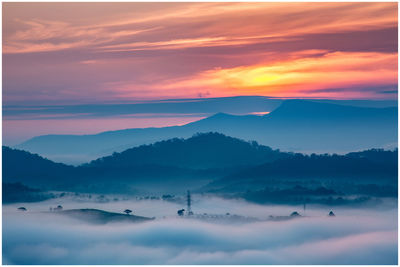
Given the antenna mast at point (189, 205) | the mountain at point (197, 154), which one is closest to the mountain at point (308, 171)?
the mountain at point (197, 154)

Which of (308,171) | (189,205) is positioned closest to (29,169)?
(189,205)

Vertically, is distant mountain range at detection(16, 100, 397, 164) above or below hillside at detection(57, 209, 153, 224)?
above

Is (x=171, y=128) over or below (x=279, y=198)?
over

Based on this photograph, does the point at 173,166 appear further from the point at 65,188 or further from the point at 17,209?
the point at 17,209

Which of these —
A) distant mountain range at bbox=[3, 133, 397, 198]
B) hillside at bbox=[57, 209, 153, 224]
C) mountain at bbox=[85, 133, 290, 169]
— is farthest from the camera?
mountain at bbox=[85, 133, 290, 169]

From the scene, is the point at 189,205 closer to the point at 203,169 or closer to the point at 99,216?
the point at 99,216

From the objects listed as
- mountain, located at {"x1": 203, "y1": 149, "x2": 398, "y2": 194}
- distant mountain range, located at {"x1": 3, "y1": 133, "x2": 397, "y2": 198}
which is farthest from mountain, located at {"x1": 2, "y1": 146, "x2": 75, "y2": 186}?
mountain, located at {"x1": 203, "y1": 149, "x2": 398, "y2": 194}

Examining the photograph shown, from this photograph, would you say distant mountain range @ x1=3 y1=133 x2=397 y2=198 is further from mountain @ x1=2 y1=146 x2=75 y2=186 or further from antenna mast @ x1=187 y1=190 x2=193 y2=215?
antenna mast @ x1=187 y1=190 x2=193 y2=215

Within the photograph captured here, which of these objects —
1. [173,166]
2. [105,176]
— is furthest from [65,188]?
[173,166]
